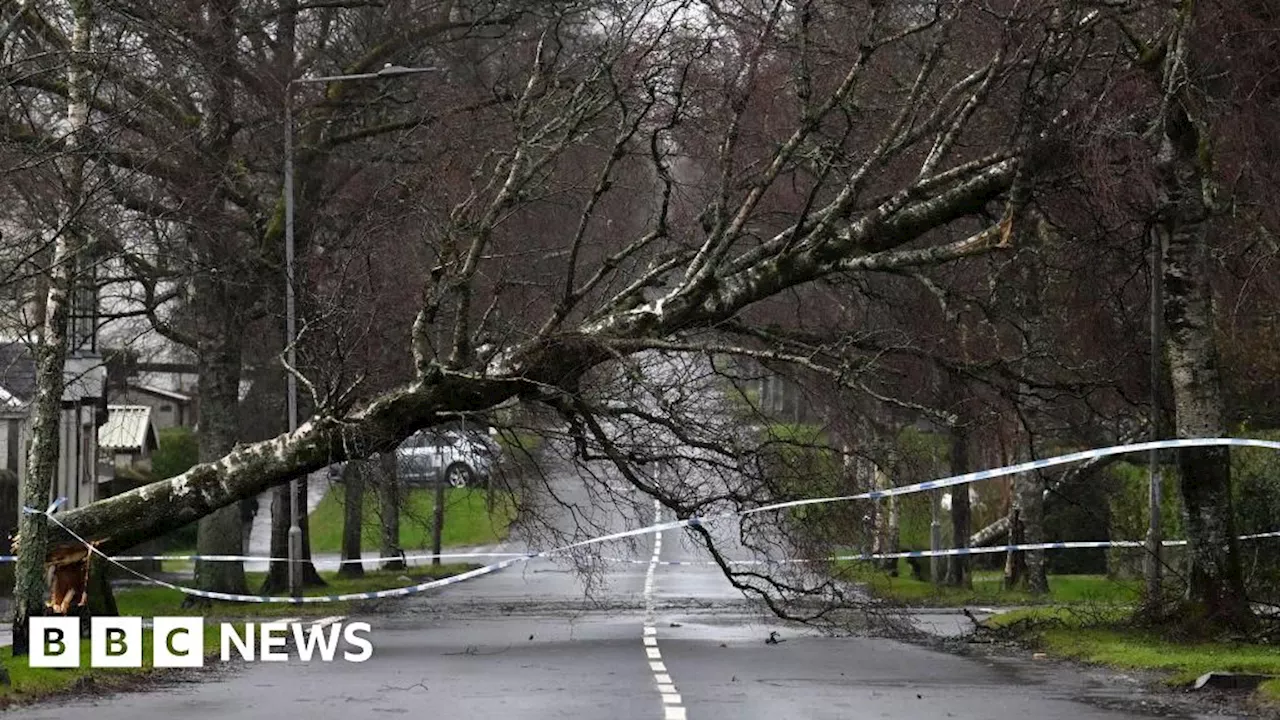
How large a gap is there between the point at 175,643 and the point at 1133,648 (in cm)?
910

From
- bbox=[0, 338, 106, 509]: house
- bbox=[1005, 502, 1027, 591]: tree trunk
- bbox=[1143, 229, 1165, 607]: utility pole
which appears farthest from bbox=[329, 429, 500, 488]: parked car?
bbox=[1005, 502, 1027, 591]: tree trunk

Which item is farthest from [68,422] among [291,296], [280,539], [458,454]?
[458,454]

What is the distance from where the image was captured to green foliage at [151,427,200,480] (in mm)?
55562

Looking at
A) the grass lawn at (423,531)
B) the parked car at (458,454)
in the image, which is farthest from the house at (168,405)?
the parked car at (458,454)

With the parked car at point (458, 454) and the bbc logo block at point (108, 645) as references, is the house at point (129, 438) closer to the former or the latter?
the parked car at point (458, 454)

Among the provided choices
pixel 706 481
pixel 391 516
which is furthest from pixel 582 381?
pixel 391 516

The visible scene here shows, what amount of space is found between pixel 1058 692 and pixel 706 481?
16.6ft

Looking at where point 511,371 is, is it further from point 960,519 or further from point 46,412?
point 960,519

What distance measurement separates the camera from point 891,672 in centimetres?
1850

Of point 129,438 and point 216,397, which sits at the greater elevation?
point 129,438

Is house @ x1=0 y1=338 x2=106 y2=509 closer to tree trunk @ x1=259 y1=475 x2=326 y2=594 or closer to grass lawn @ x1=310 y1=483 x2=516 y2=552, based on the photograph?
tree trunk @ x1=259 y1=475 x2=326 y2=594

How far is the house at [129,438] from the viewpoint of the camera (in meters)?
50.0

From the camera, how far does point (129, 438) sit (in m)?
51.2

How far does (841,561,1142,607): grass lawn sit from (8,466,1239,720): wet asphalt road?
3.72m
